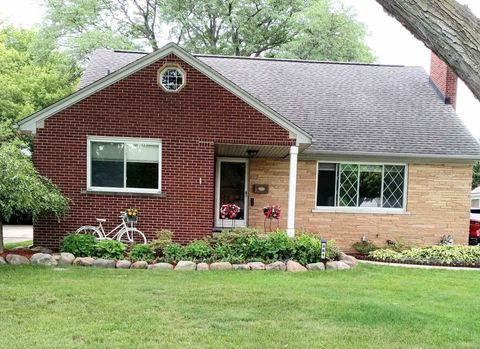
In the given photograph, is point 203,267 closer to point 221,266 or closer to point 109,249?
point 221,266

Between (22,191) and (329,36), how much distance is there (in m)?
21.8

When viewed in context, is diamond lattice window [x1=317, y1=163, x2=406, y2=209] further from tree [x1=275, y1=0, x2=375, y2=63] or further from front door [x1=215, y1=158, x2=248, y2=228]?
tree [x1=275, y1=0, x2=375, y2=63]

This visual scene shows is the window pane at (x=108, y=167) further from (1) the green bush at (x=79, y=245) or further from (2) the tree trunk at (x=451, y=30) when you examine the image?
(2) the tree trunk at (x=451, y=30)

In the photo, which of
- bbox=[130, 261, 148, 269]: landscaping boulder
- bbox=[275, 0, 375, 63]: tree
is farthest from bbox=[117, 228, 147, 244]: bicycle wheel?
bbox=[275, 0, 375, 63]: tree

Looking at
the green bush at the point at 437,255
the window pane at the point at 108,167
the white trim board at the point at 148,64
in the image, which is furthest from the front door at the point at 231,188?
the green bush at the point at 437,255

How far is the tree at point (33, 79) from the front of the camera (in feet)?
77.6

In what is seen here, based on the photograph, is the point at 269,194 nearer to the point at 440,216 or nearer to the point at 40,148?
the point at 440,216

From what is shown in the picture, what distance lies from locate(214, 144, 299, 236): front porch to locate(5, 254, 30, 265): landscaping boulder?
17.4 ft

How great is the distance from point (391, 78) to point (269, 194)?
22.8ft

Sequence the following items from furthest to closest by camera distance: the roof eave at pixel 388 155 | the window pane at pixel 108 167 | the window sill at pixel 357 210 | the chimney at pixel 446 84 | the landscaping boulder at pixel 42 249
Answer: the chimney at pixel 446 84
the window sill at pixel 357 210
the roof eave at pixel 388 155
the window pane at pixel 108 167
the landscaping boulder at pixel 42 249

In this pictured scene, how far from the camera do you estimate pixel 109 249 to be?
383 inches

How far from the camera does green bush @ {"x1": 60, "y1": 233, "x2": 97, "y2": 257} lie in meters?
9.80

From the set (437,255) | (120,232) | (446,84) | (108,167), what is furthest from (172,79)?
(446,84)

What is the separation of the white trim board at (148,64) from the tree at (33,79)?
12.5 metres
